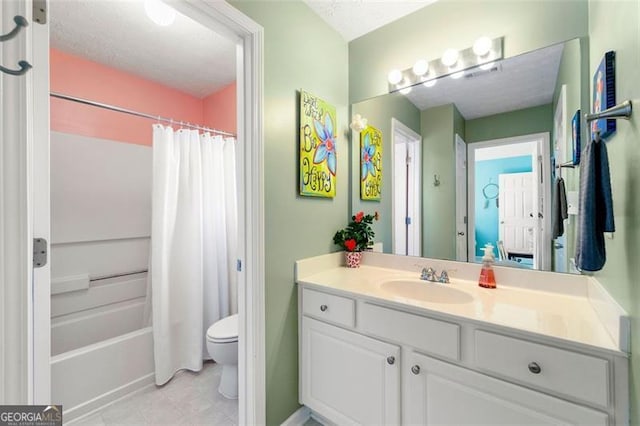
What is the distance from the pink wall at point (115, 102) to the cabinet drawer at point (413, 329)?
7.32 feet

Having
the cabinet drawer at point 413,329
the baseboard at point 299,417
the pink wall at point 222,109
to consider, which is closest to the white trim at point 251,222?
the baseboard at point 299,417

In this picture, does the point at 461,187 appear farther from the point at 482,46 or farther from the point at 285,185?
the point at 285,185

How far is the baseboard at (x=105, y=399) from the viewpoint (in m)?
1.53

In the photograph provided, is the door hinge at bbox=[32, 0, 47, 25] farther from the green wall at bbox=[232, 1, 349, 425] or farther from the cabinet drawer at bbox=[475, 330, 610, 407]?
the cabinet drawer at bbox=[475, 330, 610, 407]

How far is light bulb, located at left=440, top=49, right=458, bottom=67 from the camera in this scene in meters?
1.50

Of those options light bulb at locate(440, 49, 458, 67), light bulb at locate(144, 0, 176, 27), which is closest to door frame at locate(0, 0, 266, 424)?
light bulb at locate(144, 0, 176, 27)

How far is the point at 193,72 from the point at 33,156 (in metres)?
2.04

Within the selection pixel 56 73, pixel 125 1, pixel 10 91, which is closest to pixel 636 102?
pixel 10 91

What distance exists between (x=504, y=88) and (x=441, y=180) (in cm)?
57

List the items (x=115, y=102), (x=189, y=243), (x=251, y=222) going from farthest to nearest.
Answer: (x=115, y=102) → (x=189, y=243) → (x=251, y=222)

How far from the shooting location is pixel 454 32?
1.51 meters

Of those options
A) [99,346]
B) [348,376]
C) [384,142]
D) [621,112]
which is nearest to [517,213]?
[621,112]

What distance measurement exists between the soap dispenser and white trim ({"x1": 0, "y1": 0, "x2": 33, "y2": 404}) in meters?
1.79

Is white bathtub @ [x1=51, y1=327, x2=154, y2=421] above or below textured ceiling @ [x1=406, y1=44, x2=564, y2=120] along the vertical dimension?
below
